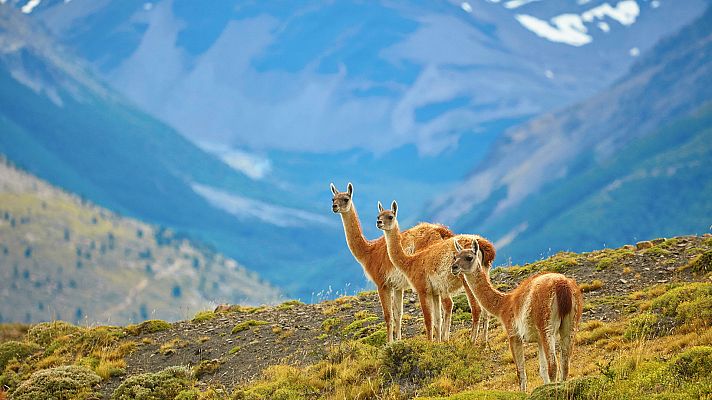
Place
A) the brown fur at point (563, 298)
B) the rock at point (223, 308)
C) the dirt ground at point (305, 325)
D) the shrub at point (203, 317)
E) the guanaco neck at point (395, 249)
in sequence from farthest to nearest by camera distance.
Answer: the rock at point (223, 308)
the shrub at point (203, 317)
the dirt ground at point (305, 325)
the guanaco neck at point (395, 249)
the brown fur at point (563, 298)

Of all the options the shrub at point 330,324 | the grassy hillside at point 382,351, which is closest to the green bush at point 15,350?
the grassy hillside at point 382,351

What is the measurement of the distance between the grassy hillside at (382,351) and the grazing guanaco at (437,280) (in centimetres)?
59

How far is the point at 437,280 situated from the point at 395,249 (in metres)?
1.83

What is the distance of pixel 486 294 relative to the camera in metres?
17.5

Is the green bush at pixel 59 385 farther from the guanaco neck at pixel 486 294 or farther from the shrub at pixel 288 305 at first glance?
the guanaco neck at pixel 486 294

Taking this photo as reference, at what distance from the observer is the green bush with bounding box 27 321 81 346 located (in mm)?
27688

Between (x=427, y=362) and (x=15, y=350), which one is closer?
(x=427, y=362)

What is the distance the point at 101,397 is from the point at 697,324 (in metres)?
13.6

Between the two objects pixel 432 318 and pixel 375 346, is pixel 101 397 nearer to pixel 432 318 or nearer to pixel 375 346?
pixel 375 346

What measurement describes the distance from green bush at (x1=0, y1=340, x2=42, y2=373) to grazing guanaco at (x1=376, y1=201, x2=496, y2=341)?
12447mm

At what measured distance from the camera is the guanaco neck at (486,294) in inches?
677

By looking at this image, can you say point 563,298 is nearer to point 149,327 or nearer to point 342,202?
point 342,202

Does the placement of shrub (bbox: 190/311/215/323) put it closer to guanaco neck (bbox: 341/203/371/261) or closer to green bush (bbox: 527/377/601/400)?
guanaco neck (bbox: 341/203/371/261)

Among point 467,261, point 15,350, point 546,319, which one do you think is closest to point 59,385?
point 15,350
